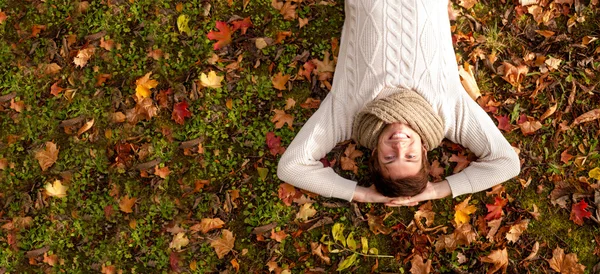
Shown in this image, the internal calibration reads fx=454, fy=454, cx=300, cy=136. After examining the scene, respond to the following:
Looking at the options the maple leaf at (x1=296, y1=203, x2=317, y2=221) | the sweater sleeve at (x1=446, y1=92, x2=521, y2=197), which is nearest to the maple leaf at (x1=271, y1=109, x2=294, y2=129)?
the maple leaf at (x1=296, y1=203, x2=317, y2=221)

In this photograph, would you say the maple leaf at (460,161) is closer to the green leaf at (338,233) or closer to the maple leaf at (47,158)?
the green leaf at (338,233)

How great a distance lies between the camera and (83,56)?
449cm

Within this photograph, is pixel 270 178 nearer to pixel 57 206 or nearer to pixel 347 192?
pixel 347 192

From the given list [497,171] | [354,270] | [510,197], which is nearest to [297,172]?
[354,270]

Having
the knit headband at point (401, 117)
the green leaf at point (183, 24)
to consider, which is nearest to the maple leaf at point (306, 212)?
the knit headband at point (401, 117)

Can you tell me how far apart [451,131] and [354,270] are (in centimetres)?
151

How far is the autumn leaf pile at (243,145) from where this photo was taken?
4062mm

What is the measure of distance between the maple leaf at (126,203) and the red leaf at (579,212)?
399cm

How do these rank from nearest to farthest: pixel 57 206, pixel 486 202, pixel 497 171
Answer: pixel 497 171, pixel 486 202, pixel 57 206

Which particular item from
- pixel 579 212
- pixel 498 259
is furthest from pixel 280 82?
pixel 579 212

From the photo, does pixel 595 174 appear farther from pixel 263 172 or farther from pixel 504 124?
pixel 263 172

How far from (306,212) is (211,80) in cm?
154

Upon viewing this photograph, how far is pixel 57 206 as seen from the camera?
4363 millimetres

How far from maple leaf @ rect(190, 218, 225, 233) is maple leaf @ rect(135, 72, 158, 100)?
52.6 inches
